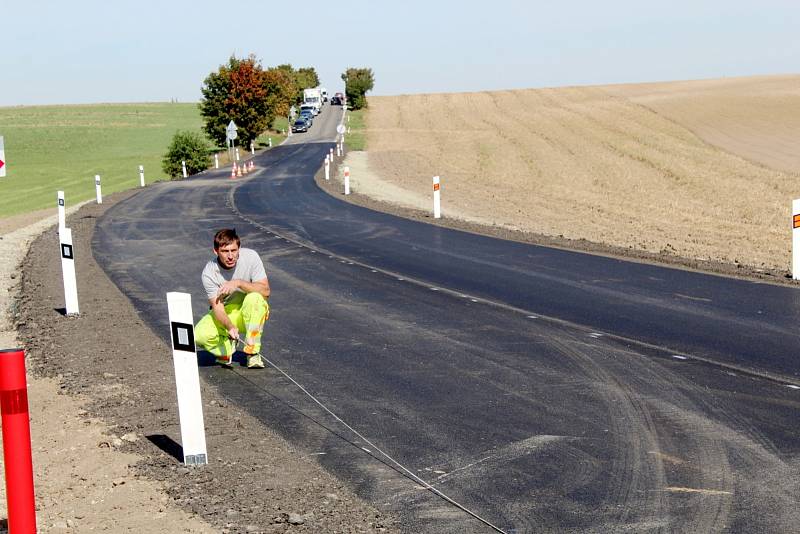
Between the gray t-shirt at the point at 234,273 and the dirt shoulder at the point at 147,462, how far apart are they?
3.24 feet

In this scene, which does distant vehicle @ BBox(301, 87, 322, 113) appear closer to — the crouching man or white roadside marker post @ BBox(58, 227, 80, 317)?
white roadside marker post @ BBox(58, 227, 80, 317)

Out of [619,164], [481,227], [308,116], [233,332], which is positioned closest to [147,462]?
[233,332]

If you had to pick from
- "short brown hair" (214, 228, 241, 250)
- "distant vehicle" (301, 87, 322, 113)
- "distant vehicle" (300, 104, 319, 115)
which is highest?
"distant vehicle" (301, 87, 322, 113)

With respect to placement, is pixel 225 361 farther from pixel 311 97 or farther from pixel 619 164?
pixel 311 97

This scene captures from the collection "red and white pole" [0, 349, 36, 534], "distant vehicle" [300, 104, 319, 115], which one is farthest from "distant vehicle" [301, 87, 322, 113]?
"red and white pole" [0, 349, 36, 534]

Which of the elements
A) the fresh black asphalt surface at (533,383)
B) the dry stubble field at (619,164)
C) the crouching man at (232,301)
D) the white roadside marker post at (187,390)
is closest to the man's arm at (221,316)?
the crouching man at (232,301)

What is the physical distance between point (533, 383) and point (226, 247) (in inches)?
122

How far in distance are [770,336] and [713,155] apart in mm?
45827

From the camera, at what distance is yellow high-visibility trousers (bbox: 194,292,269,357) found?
978 cm

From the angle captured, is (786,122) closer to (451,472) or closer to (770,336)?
(770,336)

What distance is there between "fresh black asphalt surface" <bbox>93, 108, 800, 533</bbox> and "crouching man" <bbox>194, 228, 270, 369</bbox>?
10.2 inches

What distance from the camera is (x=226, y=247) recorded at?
9.59 metres

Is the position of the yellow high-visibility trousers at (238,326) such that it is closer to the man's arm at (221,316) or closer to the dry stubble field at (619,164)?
the man's arm at (221,316)

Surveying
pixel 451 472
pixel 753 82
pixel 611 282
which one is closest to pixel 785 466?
pixel 451 472
